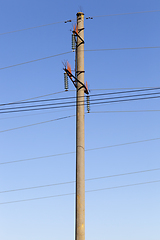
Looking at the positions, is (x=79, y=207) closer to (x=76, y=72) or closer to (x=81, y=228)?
(x=81, y=228)

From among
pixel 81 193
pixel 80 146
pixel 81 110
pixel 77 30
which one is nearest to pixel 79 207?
pixel 81 193

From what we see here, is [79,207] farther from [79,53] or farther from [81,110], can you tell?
[79,53]

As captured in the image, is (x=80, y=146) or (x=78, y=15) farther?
(x=78, y=15)

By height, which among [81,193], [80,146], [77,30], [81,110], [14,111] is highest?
[77,30]

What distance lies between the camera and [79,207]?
1356 cm

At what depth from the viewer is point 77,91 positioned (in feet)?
49.4

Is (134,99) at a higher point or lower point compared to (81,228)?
higher

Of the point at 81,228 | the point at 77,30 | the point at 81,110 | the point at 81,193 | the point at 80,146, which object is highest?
the point at 77,30

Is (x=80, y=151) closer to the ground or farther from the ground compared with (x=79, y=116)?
closer to the ground

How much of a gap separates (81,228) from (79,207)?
0.68 meters

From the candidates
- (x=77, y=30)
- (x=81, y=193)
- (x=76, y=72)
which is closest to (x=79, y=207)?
(x=81, y=193)

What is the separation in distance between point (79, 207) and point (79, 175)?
1.06 m

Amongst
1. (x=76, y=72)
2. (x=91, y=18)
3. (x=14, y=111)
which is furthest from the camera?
(x=14, y=111)

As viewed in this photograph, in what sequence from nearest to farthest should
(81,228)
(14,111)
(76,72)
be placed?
(81,228), (76,72), (14,111)
